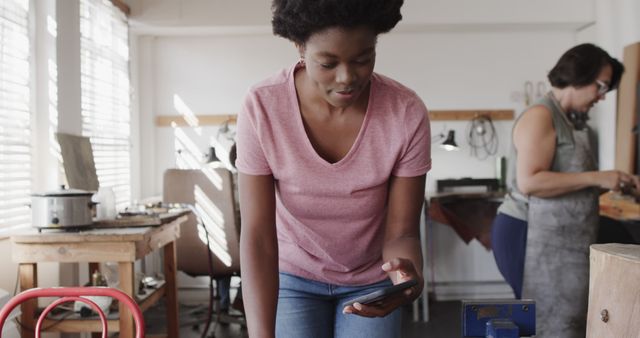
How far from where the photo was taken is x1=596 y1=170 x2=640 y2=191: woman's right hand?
75.7 inches

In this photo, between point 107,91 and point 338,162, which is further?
point 107,91

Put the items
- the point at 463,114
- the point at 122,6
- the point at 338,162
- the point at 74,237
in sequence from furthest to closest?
the point at 463,114, the point at 122,6, the point at 74,237, the point at 338,162

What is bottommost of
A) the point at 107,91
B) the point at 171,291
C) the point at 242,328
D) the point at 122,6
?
the point at 242,328

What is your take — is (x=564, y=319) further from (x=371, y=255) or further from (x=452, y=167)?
(x=452, y=167)

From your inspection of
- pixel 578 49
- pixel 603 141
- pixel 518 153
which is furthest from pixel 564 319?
pixel 603 141

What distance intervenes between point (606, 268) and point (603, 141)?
3.53 m

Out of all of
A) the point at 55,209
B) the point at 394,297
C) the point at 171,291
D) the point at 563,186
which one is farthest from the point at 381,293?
the point at 171,291

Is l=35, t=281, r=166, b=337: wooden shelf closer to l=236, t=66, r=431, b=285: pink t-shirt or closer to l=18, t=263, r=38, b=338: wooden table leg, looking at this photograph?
l=18, t=263, r=38, b=338: wooden table leg

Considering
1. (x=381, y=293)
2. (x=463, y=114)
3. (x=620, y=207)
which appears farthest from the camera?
(x=463, y=114)

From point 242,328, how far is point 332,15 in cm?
298

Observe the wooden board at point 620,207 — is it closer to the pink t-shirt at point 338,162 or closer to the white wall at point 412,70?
the white wall at point 412,70

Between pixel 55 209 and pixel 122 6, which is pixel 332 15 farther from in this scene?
pixel 122 6

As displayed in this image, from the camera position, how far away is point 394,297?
40.7 inches

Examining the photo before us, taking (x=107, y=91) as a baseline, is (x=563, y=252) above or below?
below
